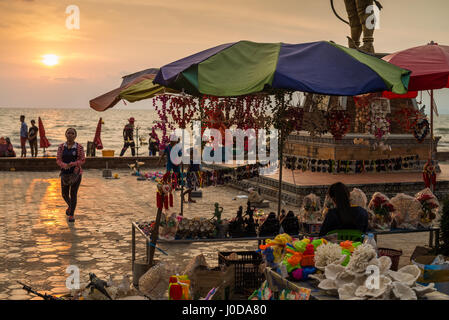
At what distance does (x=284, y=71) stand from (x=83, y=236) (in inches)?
224

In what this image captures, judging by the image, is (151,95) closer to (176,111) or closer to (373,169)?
(176,111)

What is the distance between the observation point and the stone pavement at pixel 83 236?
25.2ft

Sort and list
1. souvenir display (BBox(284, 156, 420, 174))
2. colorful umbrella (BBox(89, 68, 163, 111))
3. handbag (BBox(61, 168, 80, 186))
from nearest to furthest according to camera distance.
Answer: handbag (BBox(61, 168, 80, 186)) < colorful umbrella (BBox(89, 68, 163, 111)) < souvenir display (BBox(284, 156, 420, 174))

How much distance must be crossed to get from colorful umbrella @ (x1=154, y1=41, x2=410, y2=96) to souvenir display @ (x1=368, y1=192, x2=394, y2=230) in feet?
5.62

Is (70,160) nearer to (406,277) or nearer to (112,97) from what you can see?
(112,97)

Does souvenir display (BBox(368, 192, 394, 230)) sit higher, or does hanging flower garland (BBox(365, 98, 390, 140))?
hanging flower garland (BBox(365, 98, 390, 140))

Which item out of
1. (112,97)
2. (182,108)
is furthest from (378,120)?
(112,97)

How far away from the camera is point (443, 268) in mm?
5066

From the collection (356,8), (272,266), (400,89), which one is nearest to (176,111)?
(400,89)

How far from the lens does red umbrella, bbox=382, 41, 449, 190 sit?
791cm

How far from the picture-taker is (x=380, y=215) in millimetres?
7496

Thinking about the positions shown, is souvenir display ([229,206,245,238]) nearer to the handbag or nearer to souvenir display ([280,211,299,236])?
souvenir display ([280,211,299,236])

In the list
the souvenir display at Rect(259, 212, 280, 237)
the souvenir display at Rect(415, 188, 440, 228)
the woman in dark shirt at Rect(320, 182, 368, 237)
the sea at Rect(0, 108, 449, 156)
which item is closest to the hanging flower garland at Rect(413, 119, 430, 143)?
the souvenir display at Rect(415, 188, 440, 228)
